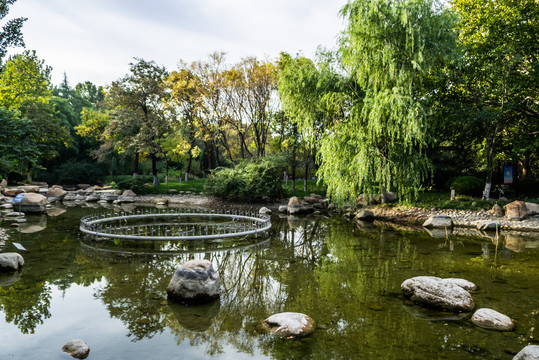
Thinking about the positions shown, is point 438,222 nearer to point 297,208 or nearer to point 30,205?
point 297,208

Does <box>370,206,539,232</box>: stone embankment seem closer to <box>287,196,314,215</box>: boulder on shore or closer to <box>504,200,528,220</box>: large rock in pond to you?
<box>504,200,528,220</box>: large rock in pond

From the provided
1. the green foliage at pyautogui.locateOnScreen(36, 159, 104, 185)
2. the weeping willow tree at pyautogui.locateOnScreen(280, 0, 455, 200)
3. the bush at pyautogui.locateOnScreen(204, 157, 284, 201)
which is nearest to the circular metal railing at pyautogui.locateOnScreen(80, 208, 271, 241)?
Answer: the weeping willow tree at pyautogui.locateOnScreen(280, 0, 455, 200)

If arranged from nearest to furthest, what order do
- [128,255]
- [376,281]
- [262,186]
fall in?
[376,281] → [128,255] → [262,186]

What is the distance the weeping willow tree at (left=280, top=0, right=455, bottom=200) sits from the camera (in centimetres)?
Answer: 1503

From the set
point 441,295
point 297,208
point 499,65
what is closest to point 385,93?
point 499,65

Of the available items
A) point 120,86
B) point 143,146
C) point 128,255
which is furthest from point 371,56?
point 120,86

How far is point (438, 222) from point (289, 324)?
13125 mm

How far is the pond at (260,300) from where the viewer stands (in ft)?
16.2

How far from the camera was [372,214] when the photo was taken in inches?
744

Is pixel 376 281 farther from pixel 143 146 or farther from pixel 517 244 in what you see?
pixel 143 146

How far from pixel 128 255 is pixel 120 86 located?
2447 centimetres

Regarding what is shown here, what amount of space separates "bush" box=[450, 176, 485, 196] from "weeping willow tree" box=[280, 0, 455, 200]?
4746mm

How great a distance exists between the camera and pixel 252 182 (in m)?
23.6

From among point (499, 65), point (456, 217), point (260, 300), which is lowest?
point (260, 300)
